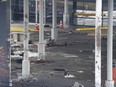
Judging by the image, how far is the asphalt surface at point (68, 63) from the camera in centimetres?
2173

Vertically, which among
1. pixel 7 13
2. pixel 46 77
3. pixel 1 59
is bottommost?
pixel 46 77

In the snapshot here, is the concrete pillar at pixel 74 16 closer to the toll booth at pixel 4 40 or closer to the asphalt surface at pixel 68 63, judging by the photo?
the asphalt surface at pixel 68 63

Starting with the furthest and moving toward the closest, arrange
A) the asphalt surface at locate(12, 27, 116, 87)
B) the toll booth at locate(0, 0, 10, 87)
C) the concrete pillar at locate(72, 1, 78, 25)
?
the concrete pillar at locate(72, 1, 78, 25)
the asphalt surface at locate(12, 27, 116, 87)
the toll booth at locate(0, 0, 10, 87)

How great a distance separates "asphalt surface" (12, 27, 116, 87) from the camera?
71.3 ft

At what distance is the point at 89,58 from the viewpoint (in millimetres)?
27234

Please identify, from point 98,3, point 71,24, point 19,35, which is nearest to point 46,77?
point 98,3

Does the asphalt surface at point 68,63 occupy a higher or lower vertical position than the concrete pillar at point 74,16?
lower

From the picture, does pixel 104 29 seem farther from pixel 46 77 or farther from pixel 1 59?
pixel 1 59

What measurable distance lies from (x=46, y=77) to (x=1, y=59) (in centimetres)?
516

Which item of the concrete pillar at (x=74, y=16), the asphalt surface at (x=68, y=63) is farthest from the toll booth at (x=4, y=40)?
the concrete pillar at (x=74, y=16)

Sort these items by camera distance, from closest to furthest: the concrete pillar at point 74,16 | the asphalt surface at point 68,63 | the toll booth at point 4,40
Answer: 1. the toll booth at point 4,40
2. the asphalt surface at point 68,63
3. the concrete pillar at point 74,16

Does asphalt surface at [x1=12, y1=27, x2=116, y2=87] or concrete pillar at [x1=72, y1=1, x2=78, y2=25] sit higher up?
concrete pillar at [x1=72, y1=1, x2=78, y2=25]

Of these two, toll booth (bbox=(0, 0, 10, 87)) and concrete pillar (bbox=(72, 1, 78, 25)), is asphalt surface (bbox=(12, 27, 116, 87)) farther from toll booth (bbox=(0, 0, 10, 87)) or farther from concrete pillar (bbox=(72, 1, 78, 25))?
concrete pillar (bbox=(72, 1, 78, 25))

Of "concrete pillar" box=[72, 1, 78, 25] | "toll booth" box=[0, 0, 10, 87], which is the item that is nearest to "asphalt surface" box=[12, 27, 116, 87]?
"toll booth" box=[0, 0, 10, 87]
